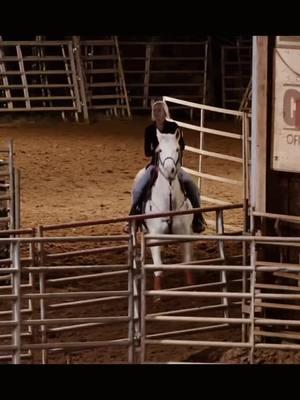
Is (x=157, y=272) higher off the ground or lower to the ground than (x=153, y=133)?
lower

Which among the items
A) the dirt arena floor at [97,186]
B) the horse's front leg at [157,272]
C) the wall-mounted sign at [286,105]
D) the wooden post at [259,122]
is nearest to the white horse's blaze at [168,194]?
the horse's front leg at [157,272]

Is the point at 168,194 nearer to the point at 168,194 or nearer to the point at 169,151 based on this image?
the point at 168,194

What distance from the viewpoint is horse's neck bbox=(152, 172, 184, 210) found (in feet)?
38.1

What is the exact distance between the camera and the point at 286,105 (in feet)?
30.6

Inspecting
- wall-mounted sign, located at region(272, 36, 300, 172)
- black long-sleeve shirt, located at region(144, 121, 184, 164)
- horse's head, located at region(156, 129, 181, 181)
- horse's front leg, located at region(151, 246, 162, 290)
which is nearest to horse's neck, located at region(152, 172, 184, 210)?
horse's head, located at region(156, 129, 181, 181)

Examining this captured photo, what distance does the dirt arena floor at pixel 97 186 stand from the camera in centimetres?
948

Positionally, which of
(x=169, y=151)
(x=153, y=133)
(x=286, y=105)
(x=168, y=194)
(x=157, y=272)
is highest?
(x=286, y=105)

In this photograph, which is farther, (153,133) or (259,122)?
(153,133)

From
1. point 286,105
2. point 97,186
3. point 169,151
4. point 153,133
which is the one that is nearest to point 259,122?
point 286,105

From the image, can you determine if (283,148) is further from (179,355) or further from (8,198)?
(8,198)

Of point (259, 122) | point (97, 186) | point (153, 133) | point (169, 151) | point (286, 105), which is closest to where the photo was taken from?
point (286, 105)

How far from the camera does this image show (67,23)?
8.16 m

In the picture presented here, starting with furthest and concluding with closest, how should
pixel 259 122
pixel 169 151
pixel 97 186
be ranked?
1. pixel 97 186
2. pixel 169 151
3. pixel 259 122
